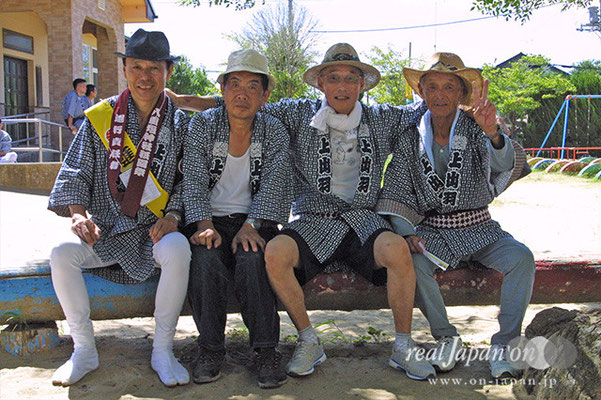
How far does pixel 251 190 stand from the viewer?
3436 mm

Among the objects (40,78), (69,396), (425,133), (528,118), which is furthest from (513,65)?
(69,396)

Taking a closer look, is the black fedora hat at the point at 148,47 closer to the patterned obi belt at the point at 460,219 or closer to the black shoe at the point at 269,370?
the black shoe at the point at 269,370

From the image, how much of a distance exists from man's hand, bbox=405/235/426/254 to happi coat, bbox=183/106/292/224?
729 mm

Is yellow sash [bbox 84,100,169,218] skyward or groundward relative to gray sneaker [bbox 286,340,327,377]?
skyward

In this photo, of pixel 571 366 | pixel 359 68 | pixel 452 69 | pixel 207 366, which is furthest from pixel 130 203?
pixel 571 366

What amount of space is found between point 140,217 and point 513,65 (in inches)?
937

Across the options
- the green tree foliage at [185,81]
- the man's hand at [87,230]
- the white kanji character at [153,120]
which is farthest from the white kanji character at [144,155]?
the green tree foliage at [185,81]

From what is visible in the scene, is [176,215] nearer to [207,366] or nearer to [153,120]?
[153,120]

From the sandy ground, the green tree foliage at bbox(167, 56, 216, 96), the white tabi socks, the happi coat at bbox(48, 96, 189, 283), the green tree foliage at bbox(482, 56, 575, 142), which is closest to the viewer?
the sandy ground

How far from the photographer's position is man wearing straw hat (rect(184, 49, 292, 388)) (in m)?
3.00

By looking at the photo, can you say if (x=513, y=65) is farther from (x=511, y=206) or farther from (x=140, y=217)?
(x=140, y=217)

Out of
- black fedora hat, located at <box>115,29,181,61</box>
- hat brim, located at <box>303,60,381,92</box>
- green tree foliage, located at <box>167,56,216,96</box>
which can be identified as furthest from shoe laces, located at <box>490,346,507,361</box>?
green tree foliage, located at <box>167,56,216,96</box>

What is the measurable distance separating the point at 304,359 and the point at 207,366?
510 millimetres

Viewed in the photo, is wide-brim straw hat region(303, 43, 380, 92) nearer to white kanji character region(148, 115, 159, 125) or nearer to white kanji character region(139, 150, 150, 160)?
white kanji character region(148, 115, 159, 125)
